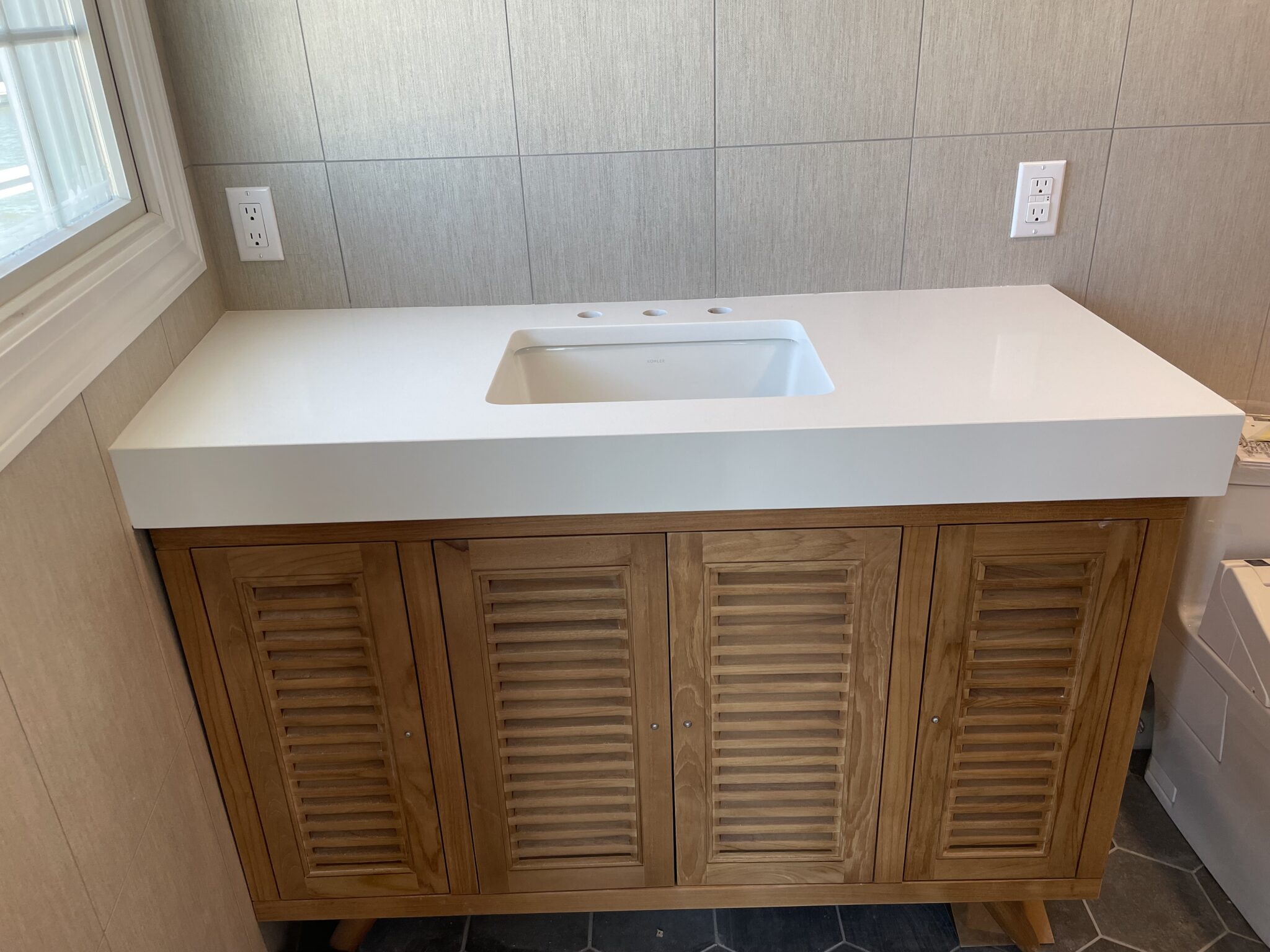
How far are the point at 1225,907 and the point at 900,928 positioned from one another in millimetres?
520

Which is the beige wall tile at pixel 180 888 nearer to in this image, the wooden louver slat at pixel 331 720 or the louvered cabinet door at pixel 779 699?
the wooden louver slat at pixel 331 720

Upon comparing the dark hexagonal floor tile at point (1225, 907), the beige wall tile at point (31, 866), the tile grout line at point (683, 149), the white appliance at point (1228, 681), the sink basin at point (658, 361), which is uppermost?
the tile grout line at point (683, 149)

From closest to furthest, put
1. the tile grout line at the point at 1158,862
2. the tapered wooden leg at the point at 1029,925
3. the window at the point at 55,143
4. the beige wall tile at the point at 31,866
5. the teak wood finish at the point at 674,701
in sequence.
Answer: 1. the beige wall tile at the point at 31,866
2. the window at the point at 55,143
3. the teak wood finish at the point at 674,701
4. the tapered wooden leg at the point at 1029,925
5. the tile grout line at the point at 1158,862

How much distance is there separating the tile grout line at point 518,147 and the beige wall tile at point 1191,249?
0.88 metres

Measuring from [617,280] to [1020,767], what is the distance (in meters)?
0.93

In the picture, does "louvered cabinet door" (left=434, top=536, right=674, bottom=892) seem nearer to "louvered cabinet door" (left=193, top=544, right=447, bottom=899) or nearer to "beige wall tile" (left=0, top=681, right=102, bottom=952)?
"louvered cabinet door" (left=193, top=544, right=447, bottom=899)

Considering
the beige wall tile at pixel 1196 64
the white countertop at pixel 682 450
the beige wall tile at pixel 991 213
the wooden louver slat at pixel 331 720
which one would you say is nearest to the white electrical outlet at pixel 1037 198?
the beige wall tile at pixel 991 213

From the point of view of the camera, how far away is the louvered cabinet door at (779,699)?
1177 mm

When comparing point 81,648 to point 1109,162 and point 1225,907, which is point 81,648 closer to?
point 1109,162

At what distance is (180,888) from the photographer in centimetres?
116

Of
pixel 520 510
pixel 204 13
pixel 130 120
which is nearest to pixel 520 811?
pixel 520 510

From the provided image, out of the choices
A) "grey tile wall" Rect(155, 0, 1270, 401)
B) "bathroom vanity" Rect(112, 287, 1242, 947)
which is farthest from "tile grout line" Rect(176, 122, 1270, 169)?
"bathroom vanity" Rect(112, 287, 1242, 947)

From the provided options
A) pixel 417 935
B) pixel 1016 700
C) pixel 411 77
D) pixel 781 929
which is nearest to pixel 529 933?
pixel 417 935

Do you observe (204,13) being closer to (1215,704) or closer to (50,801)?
(50,801)
